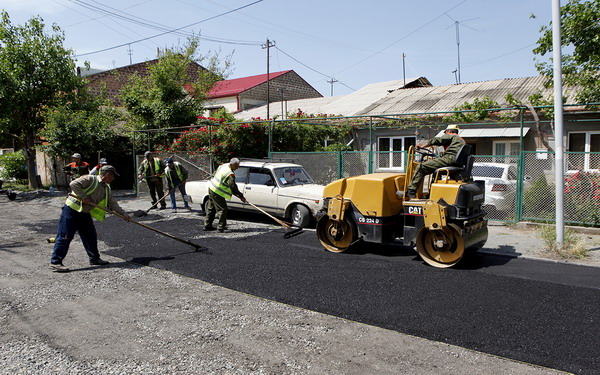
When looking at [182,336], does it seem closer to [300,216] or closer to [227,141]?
[300,216]

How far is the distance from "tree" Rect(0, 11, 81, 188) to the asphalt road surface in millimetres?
12721

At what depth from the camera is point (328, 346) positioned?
14.0ft

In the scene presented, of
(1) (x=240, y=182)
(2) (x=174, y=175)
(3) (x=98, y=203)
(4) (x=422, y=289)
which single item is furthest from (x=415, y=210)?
(2) (x=174, y=175)

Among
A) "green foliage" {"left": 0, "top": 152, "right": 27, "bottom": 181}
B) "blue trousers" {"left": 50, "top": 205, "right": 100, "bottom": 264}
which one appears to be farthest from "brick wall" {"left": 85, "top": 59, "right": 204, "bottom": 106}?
"blue trousers" {"left": 50, "top": 205, "right": 100, "bottom": 264}

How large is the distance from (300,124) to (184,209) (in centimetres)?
559

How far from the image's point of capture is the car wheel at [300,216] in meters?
10.1

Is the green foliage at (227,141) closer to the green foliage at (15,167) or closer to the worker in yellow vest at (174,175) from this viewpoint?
the worker in yellow vest at (174,175)

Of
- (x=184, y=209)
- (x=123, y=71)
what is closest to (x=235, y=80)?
(x=123, y=71)

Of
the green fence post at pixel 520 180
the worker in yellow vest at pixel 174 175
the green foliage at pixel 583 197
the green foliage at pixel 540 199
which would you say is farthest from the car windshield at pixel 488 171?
the worker in yellow vest at pixel 174 175

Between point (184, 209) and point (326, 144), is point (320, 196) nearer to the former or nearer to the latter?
point (184, 209)

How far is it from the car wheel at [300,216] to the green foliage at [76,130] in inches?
500

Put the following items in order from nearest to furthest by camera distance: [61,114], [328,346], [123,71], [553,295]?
1. [328,346]
2. [553,295]
3. [61,114]
4. [123,71]

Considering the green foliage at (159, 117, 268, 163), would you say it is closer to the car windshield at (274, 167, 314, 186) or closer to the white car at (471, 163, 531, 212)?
the car windshield at (274, 167, 314, 186)

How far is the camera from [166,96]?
2081cm
